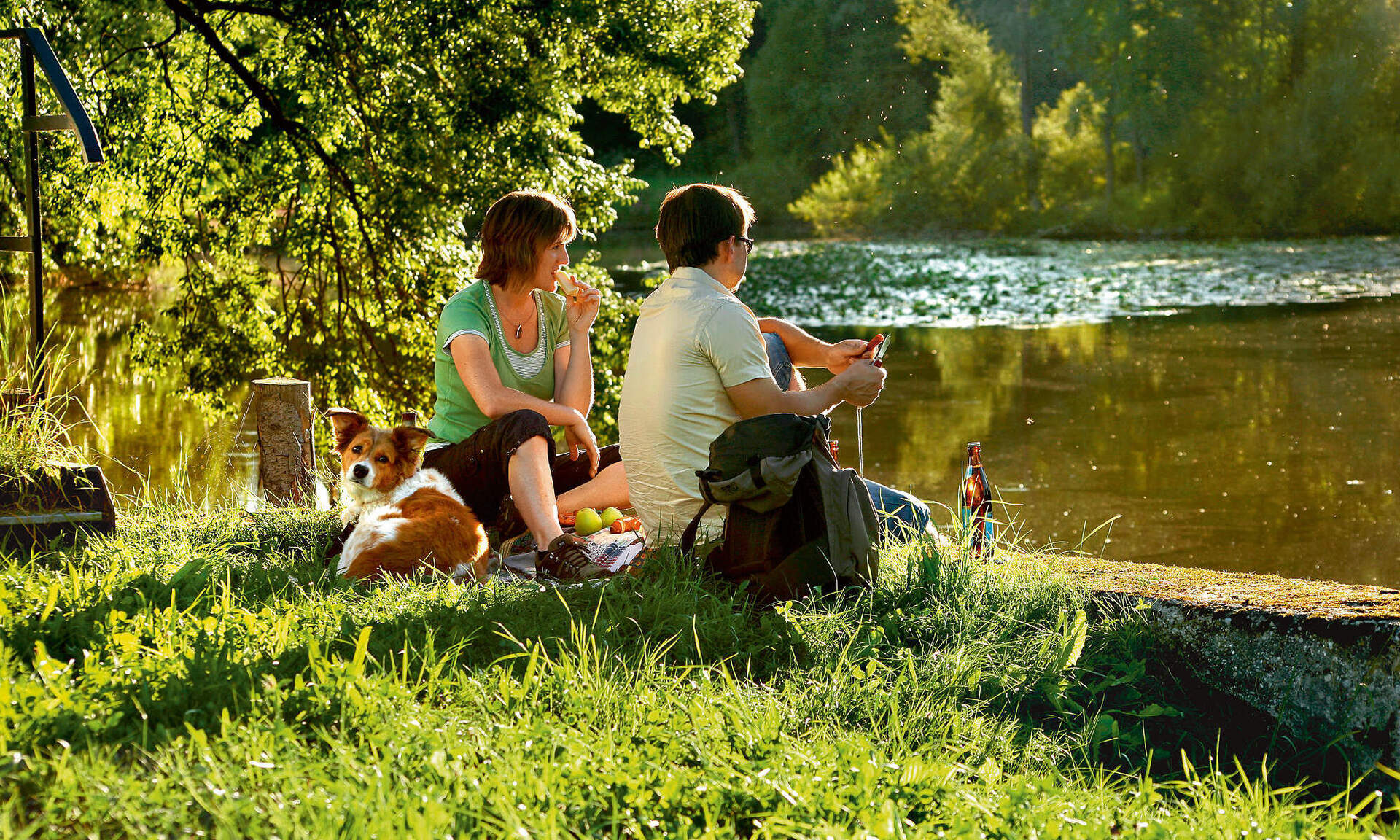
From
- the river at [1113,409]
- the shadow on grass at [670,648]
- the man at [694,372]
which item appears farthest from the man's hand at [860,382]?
the river at [1113,409]

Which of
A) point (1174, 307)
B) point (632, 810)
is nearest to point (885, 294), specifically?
point (1174, 307)

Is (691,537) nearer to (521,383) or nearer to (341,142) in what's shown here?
(521,383)

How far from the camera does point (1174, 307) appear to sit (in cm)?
1942

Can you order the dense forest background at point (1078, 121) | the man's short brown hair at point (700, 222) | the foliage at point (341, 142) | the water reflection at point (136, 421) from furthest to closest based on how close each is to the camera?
the dense forest background at point (1078, 121) → the foliage at point (341, 142) → the water reflection at point (136, 421) → the man's short brown hair at point (700, 222)

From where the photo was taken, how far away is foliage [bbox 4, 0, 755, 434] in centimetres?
808

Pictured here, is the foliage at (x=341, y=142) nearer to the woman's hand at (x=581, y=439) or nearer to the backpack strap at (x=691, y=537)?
the woman's hand at (x=581, y=439)

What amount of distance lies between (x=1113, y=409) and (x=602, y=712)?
1080 cm

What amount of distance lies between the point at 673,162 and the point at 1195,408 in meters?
6.14

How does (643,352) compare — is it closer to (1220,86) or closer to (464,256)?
(464,256)

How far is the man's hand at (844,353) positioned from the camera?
3.98 meters

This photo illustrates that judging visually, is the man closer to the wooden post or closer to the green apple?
the green apple

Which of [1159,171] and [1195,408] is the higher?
[1159,171]

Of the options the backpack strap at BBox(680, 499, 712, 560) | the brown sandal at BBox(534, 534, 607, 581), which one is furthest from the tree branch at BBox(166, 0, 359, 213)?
the backpack strap at BBox(680, 499, 712, 560)

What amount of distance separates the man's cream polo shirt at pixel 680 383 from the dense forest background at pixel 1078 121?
3333cm
